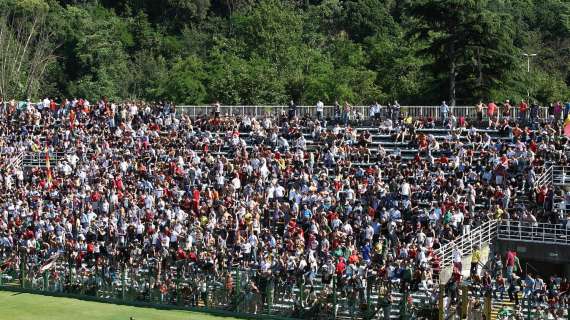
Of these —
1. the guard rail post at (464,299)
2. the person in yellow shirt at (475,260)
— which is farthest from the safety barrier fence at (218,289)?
the person in yellow shirt at (475,260)

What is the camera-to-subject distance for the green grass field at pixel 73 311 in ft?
109

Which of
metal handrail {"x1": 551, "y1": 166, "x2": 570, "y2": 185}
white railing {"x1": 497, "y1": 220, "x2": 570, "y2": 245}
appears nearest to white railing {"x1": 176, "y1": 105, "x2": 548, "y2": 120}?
metal handrail {"x1": 551, "y1": 166, "x2": 570, "y2": 185}

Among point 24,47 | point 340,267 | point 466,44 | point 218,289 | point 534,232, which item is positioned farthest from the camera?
point 24,47

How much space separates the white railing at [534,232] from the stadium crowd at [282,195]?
0.31 m

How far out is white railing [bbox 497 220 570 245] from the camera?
34844 millimetres

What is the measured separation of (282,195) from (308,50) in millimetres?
40766

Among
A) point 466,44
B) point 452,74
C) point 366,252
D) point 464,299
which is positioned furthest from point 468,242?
point 466,44

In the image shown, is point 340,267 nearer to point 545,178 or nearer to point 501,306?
point 501,306

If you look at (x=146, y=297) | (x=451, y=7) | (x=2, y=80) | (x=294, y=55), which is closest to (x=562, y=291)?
(x=146, y=297)

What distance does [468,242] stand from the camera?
3450 cm

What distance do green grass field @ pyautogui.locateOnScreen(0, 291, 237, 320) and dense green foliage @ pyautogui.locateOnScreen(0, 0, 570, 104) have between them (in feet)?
80.9

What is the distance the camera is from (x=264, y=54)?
7806cm

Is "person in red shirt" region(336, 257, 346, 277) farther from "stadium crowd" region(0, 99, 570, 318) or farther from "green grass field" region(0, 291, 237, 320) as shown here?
"green grass field" region(0, 291, 237, 320)

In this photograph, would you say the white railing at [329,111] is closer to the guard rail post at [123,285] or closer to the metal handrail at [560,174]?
the metal handrail at [560,174]
